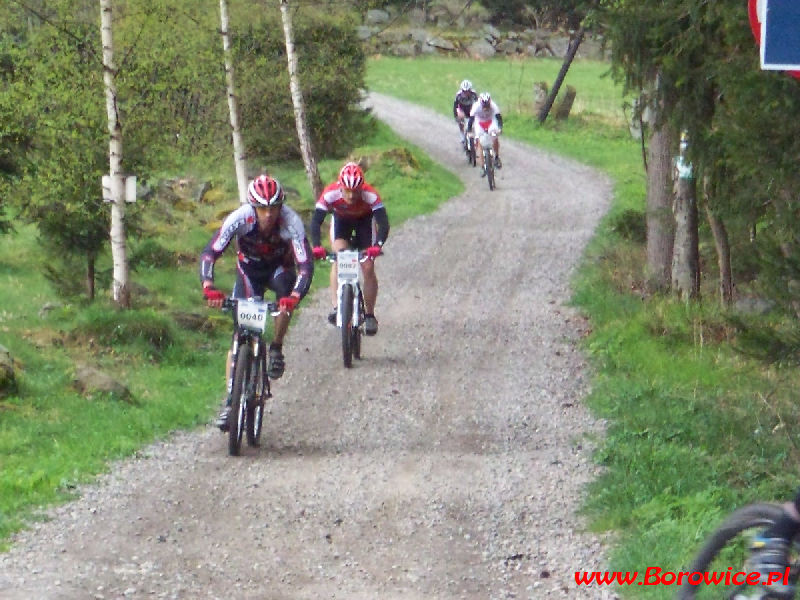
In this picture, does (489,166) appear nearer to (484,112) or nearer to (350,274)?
(484,112)

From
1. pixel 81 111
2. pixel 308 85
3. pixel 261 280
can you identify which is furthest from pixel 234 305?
pixel 308 85

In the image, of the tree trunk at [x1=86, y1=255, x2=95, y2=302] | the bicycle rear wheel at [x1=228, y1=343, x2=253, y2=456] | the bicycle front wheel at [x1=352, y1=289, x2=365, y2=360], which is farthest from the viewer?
the tree trunk at [x1=86, y1=255, x2=95, y2=302]

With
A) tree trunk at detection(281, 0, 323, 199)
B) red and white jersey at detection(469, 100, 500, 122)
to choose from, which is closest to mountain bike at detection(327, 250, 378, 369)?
tree trunk at detection(281, 0, 323, 199)

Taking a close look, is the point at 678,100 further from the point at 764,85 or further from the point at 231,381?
the point at 231,381

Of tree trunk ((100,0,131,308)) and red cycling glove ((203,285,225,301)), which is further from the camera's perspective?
tree trunk ((100,0,131,308))

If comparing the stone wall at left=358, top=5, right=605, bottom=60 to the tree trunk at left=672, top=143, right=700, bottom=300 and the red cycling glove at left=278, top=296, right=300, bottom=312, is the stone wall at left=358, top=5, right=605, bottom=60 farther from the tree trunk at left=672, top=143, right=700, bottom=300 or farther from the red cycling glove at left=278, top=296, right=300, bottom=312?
the red cycling glove at left=278, top=296, right=300, bottom=312

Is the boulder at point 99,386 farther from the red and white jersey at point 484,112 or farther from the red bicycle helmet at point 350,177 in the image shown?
the red and white jersey at point 484,112

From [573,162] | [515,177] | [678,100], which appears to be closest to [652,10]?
[678,100]

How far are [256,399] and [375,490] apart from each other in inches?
60.3

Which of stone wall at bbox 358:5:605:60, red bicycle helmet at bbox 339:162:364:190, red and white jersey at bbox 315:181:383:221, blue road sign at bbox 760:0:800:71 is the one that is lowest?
red and white jersey at bbox 315:181:383:221

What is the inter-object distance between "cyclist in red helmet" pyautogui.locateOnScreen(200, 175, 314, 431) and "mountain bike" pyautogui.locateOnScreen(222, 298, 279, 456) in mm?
92

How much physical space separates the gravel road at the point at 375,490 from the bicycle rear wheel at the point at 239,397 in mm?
145

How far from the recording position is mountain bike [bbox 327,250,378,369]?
505 inches

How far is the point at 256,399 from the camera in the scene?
32.0 feet
